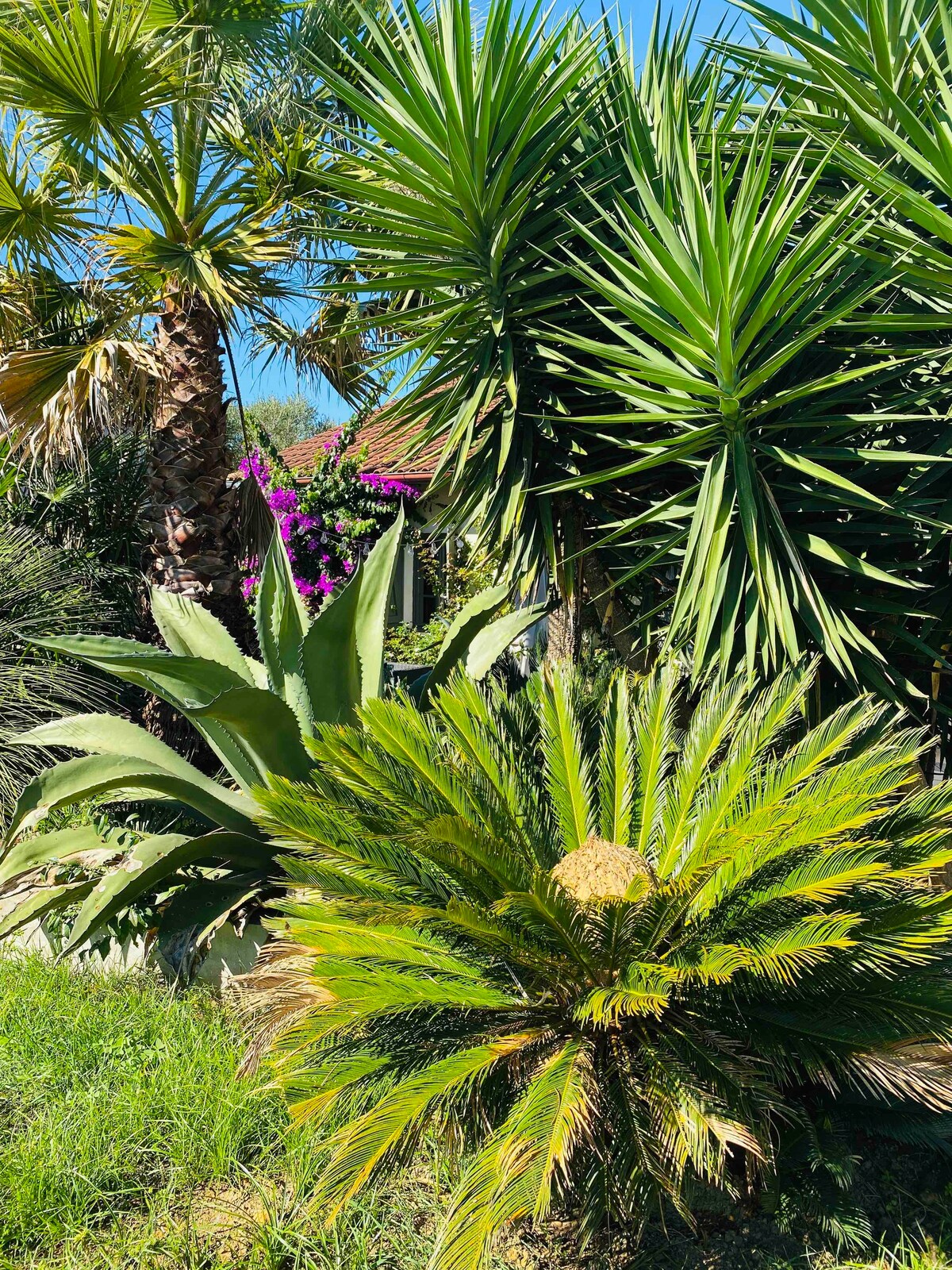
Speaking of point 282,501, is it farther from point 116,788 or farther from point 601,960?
point 601,960

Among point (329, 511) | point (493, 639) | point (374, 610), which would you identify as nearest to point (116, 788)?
point (374, 610)

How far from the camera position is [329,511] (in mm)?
10656

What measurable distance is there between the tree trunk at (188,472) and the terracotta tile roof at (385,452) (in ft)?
3.69

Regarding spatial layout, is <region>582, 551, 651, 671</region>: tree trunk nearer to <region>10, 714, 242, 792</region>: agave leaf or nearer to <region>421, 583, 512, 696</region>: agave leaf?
<region>421, 583, 512, 696</region>: agave leaf

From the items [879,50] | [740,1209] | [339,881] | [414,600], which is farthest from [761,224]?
[414,600]

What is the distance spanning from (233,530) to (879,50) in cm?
479

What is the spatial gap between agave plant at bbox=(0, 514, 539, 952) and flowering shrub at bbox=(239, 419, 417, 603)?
5631 millimetres

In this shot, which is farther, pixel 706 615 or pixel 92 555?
pixel 92 555

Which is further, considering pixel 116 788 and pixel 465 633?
pixel 465 633

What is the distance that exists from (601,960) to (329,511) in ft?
28.2

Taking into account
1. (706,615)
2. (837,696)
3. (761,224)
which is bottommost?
(837,696)

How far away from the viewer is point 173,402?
6605 millimetres

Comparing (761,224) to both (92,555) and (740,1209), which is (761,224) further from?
(92,555)

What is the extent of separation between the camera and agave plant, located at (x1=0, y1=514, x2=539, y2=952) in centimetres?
389
